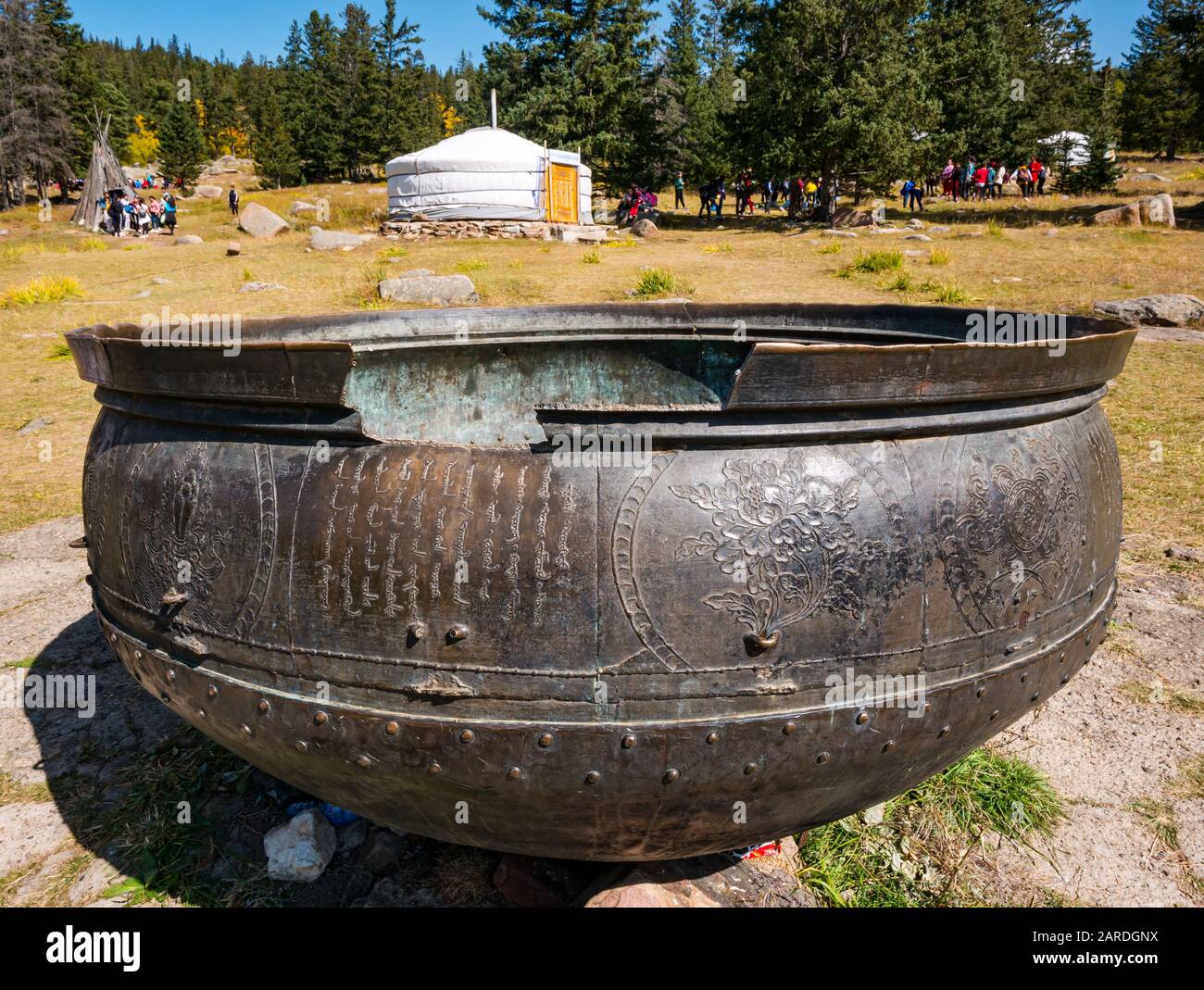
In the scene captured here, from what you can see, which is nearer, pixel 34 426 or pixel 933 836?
pixel 933 836

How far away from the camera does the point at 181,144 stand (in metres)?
50.7

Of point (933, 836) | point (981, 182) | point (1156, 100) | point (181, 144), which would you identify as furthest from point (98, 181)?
point (1156, 100)

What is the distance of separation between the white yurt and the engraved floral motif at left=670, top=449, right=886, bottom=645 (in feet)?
82.2

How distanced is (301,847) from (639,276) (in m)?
12.4

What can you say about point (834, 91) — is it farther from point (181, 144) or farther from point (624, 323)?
point (181, 144)

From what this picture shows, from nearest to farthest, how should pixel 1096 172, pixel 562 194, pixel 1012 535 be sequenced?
pixel 1012 535 < pixel 562 194 < pixel 1096 172

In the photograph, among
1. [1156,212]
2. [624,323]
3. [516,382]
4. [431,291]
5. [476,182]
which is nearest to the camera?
[516,382]

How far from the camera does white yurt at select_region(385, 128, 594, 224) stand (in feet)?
81.4

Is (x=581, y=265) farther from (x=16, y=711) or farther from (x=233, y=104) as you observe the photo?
(x=233, y=104)

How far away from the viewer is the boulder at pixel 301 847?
2408 mm

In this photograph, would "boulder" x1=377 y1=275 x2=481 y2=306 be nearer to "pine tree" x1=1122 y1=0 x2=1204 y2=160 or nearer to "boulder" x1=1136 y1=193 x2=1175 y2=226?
"boulder" x1=1136 y1=193 x2=1175 y2=226

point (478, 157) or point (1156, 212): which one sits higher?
point (478, 157)

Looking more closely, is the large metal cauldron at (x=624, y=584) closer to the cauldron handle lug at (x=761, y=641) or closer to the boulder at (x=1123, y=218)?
the cauldron handle lug at (x=761, y=641)

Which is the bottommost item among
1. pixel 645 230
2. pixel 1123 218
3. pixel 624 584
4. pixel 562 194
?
pixel 624 584
